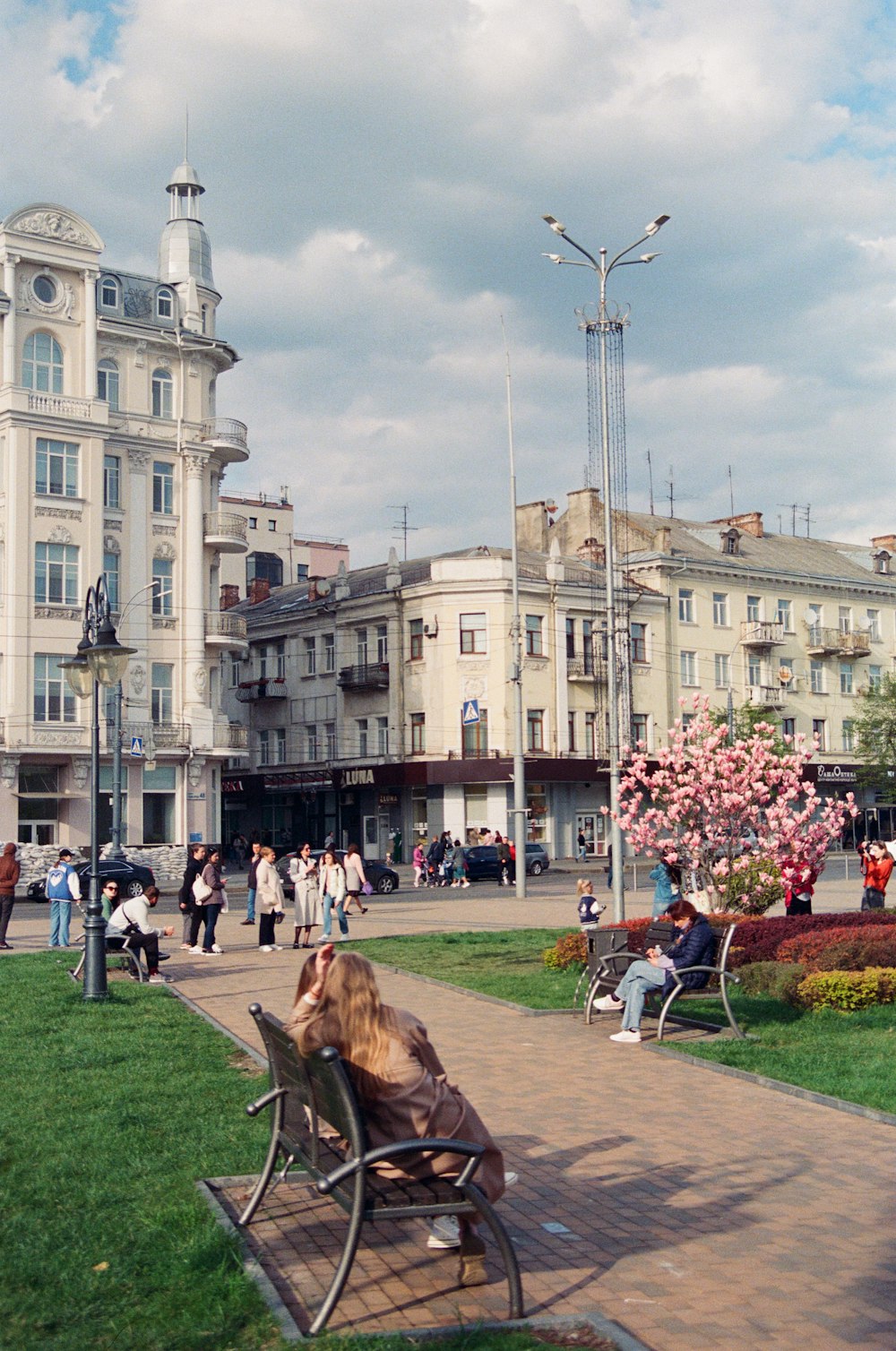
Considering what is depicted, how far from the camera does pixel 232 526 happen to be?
189ft

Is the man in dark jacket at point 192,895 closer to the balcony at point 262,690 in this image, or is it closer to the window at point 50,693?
the window at point 50,693

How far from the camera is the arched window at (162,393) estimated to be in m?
56.2

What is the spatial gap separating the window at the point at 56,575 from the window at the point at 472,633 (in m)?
17.1

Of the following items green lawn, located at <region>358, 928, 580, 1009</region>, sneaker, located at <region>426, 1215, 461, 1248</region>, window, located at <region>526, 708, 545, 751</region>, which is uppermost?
window, located at <region>526, 708, 545, 751</region>

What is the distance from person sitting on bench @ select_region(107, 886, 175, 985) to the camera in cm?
1806

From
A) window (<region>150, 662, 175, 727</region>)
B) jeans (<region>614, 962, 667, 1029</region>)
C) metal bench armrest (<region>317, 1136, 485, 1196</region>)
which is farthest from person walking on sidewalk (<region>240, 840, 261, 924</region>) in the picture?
window (<region>150, 662, 175, 727</region>)

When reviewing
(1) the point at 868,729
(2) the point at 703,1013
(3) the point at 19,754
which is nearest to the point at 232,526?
(3) the point at 19,754

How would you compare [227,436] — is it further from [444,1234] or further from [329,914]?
[444,1234]

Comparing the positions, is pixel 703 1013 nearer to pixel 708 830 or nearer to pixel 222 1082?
pixel 222 1082

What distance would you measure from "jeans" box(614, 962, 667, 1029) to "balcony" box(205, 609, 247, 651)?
4538 centimetres

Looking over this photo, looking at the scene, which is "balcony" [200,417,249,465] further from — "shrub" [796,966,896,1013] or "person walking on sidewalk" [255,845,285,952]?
"shrub" [796,966,896,1013]

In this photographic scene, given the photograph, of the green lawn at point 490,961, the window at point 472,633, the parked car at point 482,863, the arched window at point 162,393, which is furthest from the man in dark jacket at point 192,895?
the window at point 472,633

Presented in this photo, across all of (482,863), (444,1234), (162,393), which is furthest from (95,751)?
(162,393)

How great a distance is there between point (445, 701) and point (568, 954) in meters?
44.4
